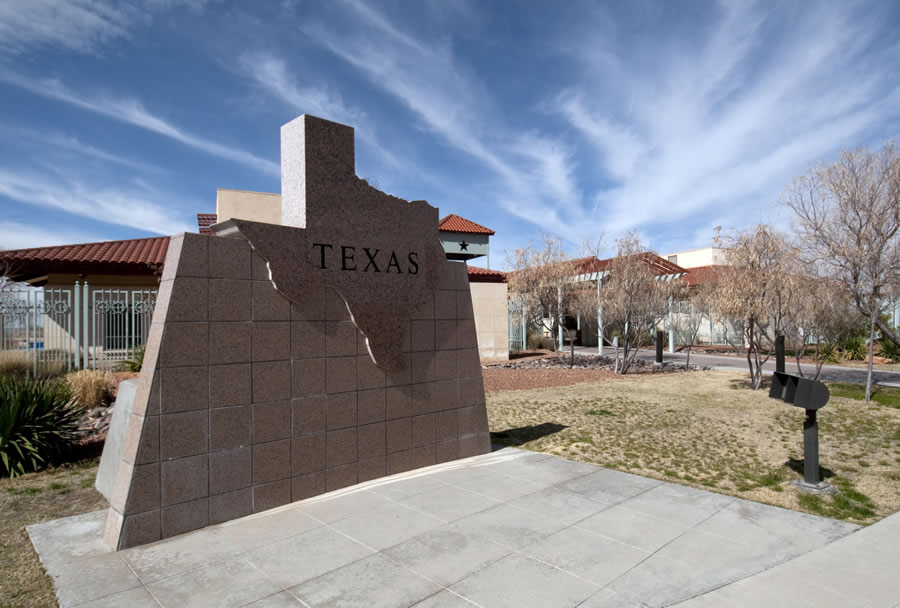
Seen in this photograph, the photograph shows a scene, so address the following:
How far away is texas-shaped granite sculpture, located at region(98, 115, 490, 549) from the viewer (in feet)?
15.4

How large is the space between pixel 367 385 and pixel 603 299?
1664 cm

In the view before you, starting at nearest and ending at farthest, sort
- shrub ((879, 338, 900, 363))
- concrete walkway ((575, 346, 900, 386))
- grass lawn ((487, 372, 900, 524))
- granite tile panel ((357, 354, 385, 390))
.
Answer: granite tile panel ((357, 354, 385, 390)), grass lawn ((487, 372, 900, 524)), concrete walkway ((575, 346, 900, 386)), shrub ((879, 338, 900, 363))

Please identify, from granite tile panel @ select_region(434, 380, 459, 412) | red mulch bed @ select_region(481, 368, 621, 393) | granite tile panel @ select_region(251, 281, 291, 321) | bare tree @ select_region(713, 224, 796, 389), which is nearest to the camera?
granite tile panel @ select_region(251, 281, 291, 321)

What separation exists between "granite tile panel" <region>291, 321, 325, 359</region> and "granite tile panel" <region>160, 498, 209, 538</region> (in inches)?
62.6

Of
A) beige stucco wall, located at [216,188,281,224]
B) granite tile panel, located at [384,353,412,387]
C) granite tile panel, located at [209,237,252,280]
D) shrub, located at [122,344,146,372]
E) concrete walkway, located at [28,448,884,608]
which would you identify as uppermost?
beige stucco wall, located at [216,188,281,224]

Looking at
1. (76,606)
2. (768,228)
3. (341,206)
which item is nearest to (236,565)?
(76,606)

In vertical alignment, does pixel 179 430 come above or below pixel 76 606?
above

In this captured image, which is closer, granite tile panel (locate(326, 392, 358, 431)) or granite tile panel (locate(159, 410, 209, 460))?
granite tile panel (locate(159, 410, 209, 460))

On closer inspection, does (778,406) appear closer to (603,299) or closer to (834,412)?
(834,412)

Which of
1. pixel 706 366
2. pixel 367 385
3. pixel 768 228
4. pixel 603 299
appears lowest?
pixel 706 366

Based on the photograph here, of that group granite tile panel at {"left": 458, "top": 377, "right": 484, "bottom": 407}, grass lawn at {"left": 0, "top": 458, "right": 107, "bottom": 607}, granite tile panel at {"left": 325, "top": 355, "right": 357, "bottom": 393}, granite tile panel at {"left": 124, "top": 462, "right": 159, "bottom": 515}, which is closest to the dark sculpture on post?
granite tile panel at {"left": 458, "top": 377, "right": 484, "bottom": 407}

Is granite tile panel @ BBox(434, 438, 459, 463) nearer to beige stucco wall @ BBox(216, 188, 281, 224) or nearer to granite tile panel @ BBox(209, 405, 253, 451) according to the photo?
granite tile panel @ BBox(209, 405, 253, 451)

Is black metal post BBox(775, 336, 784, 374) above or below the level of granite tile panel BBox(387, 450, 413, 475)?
above

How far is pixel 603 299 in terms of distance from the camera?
69.6 ft
